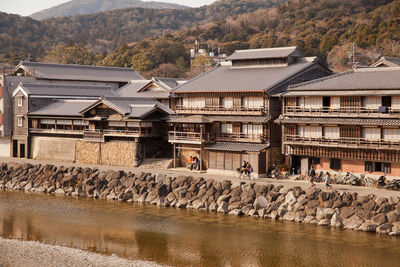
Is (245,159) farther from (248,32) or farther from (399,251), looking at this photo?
(248,32)

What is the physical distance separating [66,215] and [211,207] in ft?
32.9

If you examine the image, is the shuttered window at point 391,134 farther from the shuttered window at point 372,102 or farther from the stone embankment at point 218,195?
the stone embankment at point 218,195

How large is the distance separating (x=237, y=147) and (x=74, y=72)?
33.3m

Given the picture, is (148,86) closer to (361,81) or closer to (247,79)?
(247,79)

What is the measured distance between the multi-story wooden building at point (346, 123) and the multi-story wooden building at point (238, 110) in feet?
6.14

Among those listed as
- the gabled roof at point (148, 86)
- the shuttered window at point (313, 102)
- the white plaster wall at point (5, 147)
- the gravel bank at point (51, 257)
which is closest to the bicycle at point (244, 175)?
the shuttered window at point (313, 102)

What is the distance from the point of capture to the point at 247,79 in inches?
1828

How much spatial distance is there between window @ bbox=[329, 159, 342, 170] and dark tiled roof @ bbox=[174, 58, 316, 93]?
793cm

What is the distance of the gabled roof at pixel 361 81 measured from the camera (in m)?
36.8

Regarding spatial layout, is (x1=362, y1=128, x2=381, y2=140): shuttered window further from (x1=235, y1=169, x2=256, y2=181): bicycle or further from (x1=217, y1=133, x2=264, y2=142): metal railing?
(x1=235, y1=169, x2=256, y2=181): bicycle

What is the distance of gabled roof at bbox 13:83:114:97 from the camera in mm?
55500

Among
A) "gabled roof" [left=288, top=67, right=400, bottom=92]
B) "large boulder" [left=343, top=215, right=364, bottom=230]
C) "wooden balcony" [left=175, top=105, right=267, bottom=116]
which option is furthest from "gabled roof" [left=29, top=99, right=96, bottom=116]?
"large boulder" [left=343, top=215, right=364, bottom=230]

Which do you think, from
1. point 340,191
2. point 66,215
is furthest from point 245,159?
point 66,215

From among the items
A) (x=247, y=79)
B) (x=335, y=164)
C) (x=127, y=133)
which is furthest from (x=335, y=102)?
(x=127, y=133)
